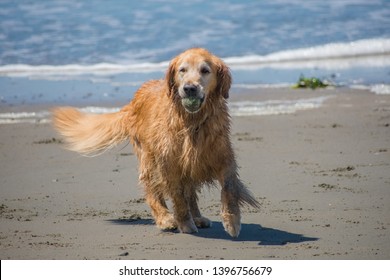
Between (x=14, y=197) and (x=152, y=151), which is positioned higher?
(x=152, y=151)

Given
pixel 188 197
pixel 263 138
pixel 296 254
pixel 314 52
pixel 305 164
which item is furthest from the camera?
pixel 314 52

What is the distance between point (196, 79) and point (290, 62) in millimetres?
10645

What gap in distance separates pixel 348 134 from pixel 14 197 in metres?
3.87

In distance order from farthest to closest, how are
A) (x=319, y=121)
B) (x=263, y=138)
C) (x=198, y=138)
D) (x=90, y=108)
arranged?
(x=90, y=108), (x=319, y=121), (x=263, y=138), (x=198, y=138)

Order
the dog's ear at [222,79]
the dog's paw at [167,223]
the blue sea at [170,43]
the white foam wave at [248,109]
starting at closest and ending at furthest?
the dog's ear at [222,79]
the dog's paw at [167,223]
the white foam wave at [248,109]
the blue sea at [170,43]

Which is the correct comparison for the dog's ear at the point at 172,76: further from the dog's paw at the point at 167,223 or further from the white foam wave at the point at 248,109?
the white foam wave at the point at 248,109

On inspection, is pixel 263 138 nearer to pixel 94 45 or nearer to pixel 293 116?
pixel 293 116

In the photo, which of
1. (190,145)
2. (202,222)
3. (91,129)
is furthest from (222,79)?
(91,129)

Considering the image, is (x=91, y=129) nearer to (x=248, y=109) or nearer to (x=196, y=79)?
(x=196, y=79)

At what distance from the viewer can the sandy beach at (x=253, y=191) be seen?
227 inches

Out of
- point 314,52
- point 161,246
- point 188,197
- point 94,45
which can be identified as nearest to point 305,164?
point 188,197

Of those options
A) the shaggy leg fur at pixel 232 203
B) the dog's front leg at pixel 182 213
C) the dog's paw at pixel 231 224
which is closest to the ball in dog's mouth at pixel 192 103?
the shaggy leg fur at pixel 232 203

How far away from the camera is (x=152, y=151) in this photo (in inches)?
257

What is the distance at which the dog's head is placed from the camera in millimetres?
5949
